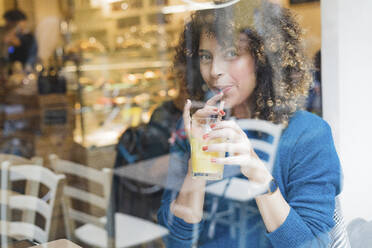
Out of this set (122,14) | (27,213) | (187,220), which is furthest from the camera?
(122,14)

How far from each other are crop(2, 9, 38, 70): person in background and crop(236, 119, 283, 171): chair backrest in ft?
13.5

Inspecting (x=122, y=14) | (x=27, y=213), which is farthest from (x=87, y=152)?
(x=27, y=213)

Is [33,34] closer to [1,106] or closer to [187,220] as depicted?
[1,106]

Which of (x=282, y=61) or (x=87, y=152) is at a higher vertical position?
(x=282, y=61)

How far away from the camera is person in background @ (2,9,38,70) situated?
4508 millimetres

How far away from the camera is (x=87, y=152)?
3.88 meters

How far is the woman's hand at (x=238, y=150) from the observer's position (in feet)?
2.93

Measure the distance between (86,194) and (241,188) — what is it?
182 cm

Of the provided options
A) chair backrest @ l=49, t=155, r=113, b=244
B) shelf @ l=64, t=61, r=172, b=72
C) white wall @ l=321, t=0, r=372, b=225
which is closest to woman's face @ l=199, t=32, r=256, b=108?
white wall @ l=321, t=0, r=372, b=225

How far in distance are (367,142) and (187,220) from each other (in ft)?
1.71

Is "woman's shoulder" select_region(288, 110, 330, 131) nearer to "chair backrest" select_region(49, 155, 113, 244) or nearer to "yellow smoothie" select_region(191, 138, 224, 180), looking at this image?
"yellow smoothie" select_region(191, 138, 224, 180)

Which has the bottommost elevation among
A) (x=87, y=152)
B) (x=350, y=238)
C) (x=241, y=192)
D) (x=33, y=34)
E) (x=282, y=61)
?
(x=87, y=152)

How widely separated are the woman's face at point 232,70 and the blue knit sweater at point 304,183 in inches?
5.7

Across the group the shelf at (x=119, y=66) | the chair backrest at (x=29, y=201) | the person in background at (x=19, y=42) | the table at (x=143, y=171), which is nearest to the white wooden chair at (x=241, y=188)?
the chair backrest at (x=29, y=201)
